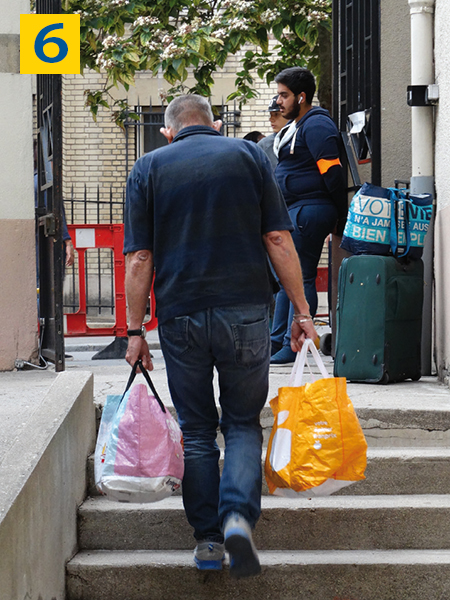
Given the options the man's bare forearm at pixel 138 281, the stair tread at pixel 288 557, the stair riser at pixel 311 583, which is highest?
the man's bare forearm at pixel 138 281

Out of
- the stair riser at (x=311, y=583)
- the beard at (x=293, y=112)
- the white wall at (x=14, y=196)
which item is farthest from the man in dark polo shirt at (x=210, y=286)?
the white wall at (x=14, y=196)

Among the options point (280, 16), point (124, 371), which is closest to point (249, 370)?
point (124, 371)

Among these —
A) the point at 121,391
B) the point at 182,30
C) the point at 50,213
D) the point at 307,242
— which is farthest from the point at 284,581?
the point at 182,30

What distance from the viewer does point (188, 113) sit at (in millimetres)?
3275

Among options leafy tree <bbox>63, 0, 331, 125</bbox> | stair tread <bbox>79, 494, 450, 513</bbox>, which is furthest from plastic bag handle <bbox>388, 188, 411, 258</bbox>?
leafy tree <bbox>63, 0, 331, 125</bbox>

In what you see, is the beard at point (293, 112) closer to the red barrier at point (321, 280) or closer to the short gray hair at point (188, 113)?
the short gray hair at point (188, 113)

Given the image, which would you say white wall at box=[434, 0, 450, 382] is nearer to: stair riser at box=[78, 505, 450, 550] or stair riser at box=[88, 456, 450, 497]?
stair riser at box=[88, 456, 450, 497]

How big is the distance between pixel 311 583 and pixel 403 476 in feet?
2.49

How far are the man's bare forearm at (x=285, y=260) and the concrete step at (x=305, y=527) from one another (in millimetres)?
1003

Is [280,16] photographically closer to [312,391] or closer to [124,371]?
[124,371]

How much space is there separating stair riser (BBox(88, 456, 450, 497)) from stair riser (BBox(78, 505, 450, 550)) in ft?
0.80

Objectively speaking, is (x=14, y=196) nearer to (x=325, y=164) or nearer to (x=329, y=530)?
(x=325, y=164)

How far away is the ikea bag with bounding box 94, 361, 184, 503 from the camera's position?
10.1ft

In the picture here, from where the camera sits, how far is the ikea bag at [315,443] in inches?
125
